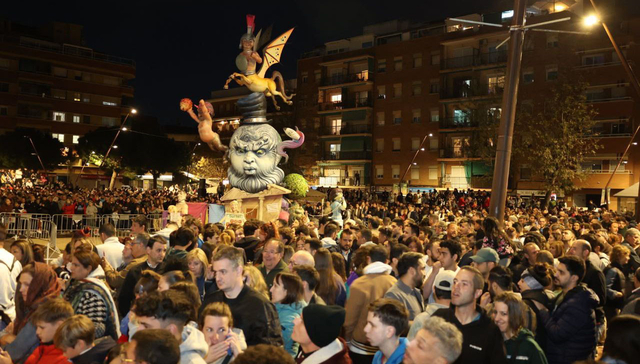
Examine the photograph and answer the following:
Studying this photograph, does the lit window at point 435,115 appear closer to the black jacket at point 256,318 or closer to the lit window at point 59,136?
the lit window at point 59,136

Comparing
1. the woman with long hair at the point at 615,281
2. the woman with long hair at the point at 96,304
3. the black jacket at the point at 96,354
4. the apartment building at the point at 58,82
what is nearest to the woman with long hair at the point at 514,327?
the black jacket at the point at 96,354

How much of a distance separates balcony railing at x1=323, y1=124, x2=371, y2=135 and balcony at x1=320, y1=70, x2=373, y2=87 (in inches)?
167

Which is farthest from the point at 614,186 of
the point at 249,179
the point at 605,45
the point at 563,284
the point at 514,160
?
the point at 563,284

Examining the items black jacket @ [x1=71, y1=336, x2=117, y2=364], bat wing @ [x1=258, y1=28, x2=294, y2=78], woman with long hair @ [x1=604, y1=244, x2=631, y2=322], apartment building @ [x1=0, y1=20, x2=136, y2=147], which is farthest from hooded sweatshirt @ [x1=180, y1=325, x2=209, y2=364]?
apartment building @ [x1=0, y1=20, x2=136, y2=147]

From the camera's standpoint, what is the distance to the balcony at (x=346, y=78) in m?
52.1

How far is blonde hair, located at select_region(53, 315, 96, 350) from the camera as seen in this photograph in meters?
4.04

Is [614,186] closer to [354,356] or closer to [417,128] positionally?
[417,128]

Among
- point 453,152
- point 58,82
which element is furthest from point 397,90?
point 58,82

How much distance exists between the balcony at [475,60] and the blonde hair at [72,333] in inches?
1704

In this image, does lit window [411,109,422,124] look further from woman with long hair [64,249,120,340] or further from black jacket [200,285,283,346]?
black jacket [200,285,283,346]

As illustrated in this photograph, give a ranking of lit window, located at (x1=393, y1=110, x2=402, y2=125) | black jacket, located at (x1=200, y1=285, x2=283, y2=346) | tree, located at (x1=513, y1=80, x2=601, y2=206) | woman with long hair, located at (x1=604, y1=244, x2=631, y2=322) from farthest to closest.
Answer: lit window, located at (x1=393, y1=110, x2=402, y2=125), tree, located at (x1=513, y1=80, x2=601, y2=206), woman with long hair, located at (x1=604, y1=244, x2=631, y2=322), black jacket, located at (x1=200, y1=285, x2=283, y2=346)

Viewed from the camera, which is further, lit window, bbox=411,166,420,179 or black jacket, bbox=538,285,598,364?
lit window, bbox=411,166,420,179

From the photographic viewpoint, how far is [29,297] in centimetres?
524

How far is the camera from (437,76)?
47.8m
